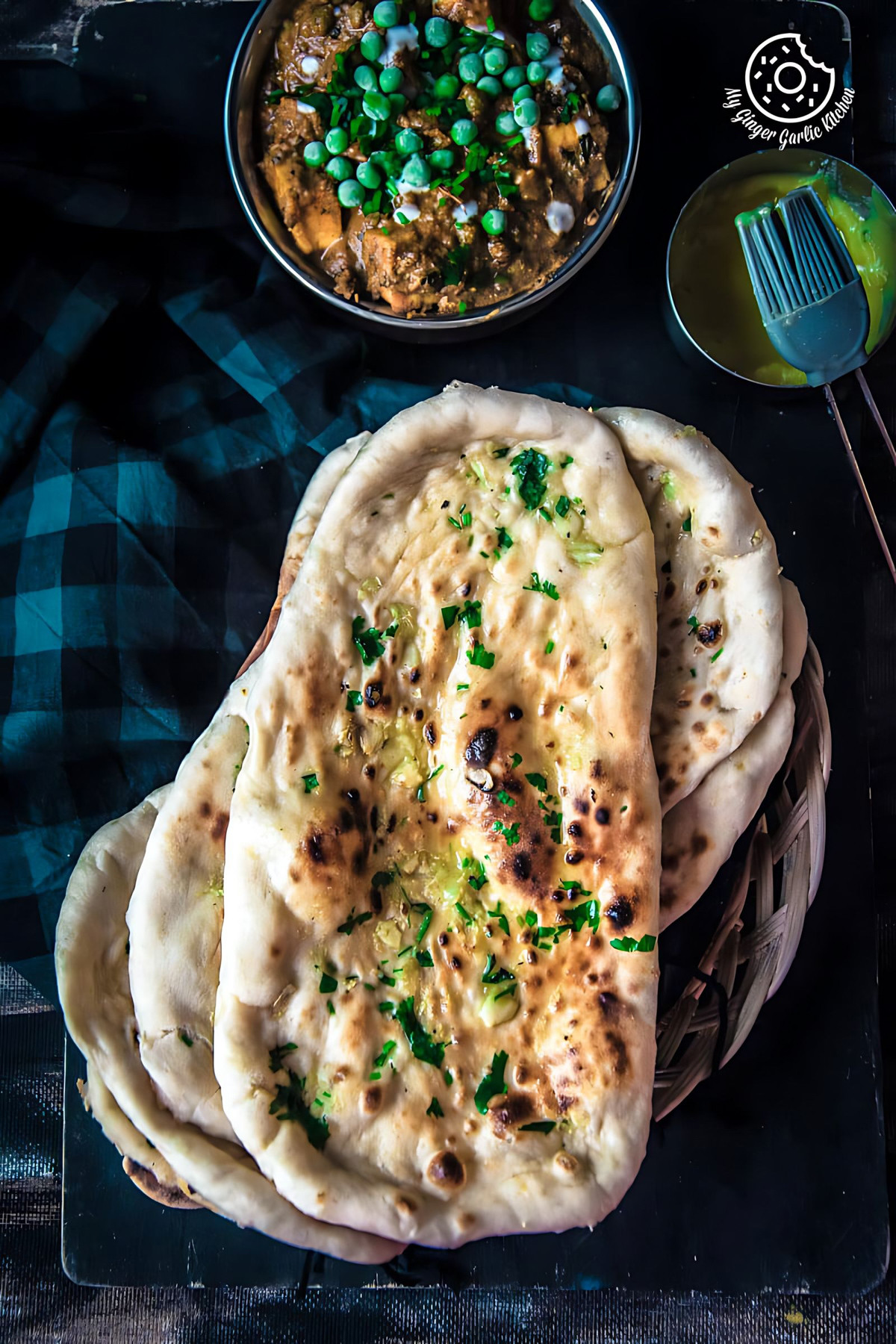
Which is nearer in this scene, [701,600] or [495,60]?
[701,600]

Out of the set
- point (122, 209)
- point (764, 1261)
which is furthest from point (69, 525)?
point (764, 1261)

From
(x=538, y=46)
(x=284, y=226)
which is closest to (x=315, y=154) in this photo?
(x=284, y=226)

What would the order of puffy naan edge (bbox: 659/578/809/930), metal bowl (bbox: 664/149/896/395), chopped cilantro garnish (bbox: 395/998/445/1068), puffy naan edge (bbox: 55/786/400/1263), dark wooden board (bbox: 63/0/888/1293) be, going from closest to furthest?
puffy naan edge (bbox: 55/786/400/1263)
chopped cilantro garnish (bbox: 395/998/445/1068)
puffy naan edge (bbox: 659/578/809/930)
metal bowl (bbox: 664/149/896/395)
dark wooden board (bbox: 63/0/888/1293)

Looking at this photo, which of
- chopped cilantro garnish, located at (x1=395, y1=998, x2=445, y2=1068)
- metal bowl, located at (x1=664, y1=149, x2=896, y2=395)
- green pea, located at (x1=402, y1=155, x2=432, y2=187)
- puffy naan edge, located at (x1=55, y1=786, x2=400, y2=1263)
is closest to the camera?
puffy naan edge, located at (x1=55, y1=786, x2=400, y2=1263)

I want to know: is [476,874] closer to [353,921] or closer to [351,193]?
[353,921]

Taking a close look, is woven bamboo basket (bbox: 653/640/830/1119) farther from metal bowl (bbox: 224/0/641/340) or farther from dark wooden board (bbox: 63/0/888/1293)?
metal bowl (bbox: 224/0/641/340)

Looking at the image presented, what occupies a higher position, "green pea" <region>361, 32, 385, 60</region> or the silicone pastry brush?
"green pea" <region>361, 32, 385, 60</region>

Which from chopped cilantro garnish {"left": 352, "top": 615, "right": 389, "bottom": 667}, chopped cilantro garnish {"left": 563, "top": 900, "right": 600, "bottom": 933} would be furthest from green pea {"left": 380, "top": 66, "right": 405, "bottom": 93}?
chopped cilantro garnish {"left": 563, "top": 900, "right": 600, "bottom": 933}
